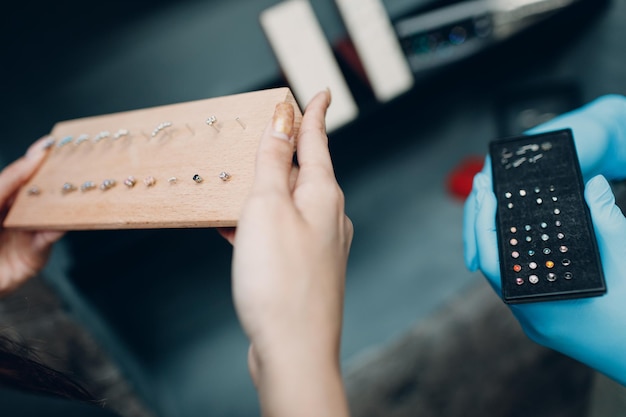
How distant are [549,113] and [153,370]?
1.42m

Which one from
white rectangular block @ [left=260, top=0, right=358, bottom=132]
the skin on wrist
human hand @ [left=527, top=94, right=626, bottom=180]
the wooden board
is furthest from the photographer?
white rectangular block @ [left=260, top=0, right=358, bottom=132]

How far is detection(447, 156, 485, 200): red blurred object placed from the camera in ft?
4.92

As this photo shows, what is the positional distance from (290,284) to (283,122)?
0.59 ft

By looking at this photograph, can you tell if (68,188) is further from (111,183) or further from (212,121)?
(212,121)

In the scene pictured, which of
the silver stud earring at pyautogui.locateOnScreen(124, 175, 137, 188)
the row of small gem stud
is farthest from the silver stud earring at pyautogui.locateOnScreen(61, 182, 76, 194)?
the silver stud earring at pyautogui.locateOnScreen(124, 175, 137, 188)

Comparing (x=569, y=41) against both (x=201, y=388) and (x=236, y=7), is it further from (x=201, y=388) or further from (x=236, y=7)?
(x=201, y=388)

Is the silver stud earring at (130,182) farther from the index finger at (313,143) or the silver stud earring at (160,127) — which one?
the index finger at (313,143)

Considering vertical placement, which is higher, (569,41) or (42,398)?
(42,398)

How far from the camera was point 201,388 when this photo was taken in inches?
51.1

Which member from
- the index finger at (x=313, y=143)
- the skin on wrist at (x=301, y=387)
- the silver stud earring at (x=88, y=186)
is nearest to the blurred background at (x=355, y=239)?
the silver stud earring at (x=88, y=186)

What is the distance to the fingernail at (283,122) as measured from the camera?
503 millimetres

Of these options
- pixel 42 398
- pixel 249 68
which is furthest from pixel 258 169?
pixel 249 68

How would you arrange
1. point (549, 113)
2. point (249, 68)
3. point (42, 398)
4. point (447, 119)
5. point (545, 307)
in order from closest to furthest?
point (42, 398)
point (545, 307)
point (249, 68)
point (549, 113)
point (447, 119)

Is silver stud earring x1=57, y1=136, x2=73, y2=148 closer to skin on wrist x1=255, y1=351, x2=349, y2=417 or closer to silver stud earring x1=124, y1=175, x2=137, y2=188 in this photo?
silver stud earring x1=124, y1=175, x2=137, y2=188
